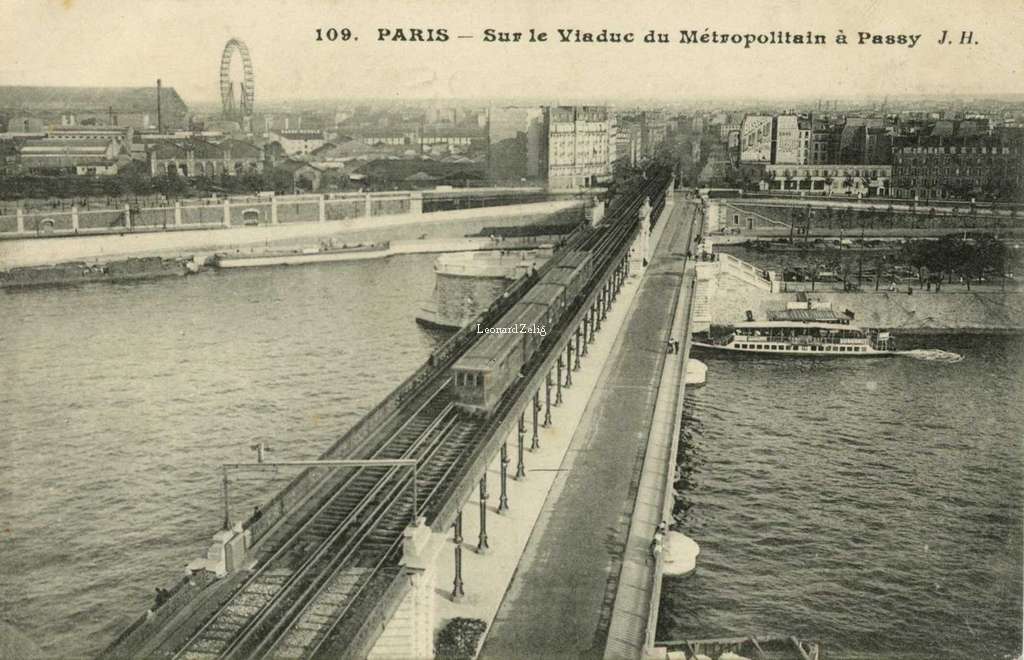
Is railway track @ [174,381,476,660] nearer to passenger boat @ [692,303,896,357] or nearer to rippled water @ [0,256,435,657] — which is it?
rippled water @ [0,256,435,657]

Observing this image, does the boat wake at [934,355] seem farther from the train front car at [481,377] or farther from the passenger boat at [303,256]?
the passenger boat at [303,256]

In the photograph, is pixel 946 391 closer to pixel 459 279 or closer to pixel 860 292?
pixel 860 292

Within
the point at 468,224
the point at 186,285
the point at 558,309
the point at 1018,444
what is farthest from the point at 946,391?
the point at 468,224

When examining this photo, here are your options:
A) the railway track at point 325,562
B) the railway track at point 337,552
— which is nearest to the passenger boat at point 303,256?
the railway track at point 337,552

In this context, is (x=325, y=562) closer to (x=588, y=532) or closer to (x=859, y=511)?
(x=588, y=532)

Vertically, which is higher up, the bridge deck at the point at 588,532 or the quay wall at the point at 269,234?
the quay wall at the point at 269,234

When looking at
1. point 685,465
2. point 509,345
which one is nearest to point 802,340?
point 685,465

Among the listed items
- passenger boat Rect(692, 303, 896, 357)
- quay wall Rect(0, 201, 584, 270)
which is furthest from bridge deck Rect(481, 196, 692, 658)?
quay wall Rect(0, 201, 584, 270)
